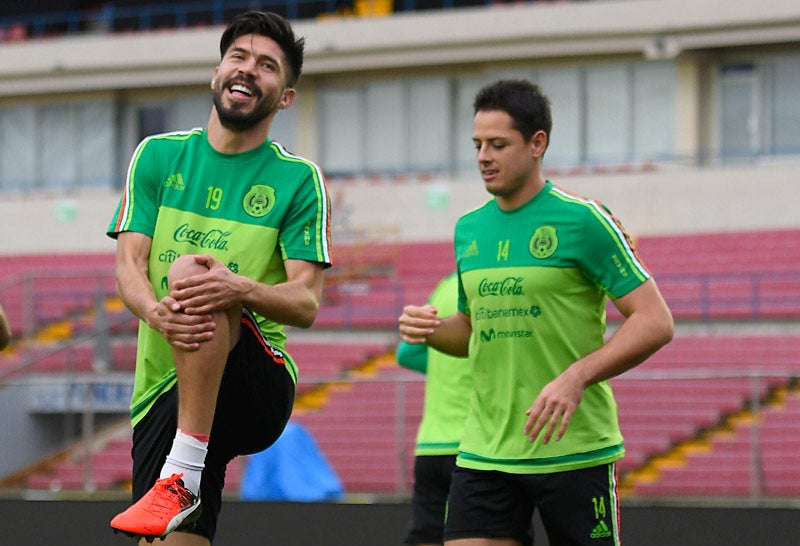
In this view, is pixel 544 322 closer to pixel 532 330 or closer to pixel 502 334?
pixel 532 330

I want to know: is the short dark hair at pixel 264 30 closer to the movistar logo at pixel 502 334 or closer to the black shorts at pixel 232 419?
the black shorts at pixel 232 419

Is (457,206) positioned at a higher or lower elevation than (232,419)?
higher

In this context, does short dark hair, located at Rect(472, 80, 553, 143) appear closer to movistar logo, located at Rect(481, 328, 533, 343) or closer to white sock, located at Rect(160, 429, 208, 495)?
movistar logo, located at Rect(481, 328, 533, 343)

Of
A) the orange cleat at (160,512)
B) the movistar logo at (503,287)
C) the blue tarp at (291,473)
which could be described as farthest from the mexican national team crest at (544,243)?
the blue tarp at (291,473)

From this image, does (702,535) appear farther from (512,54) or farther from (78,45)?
(78,45)

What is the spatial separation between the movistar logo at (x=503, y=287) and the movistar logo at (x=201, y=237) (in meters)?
1.03

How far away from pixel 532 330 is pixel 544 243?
31cm

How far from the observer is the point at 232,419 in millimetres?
4691

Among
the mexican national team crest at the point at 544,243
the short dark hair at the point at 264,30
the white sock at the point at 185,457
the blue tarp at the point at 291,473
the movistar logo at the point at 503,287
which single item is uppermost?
the short dark hair at the point at 264,30

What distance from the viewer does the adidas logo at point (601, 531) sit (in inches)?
201

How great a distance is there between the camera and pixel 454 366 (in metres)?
7.32

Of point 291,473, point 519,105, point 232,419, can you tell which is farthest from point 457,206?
point 232,419

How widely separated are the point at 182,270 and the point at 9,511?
5.54 metres

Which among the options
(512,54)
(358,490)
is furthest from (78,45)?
(358,490)
